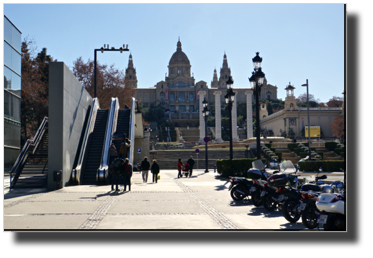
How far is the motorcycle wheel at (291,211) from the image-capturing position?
356 inches

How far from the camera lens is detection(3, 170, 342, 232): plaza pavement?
8.53 metres

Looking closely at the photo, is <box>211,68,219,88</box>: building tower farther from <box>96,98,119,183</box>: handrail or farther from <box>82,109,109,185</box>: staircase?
<box>82,109,109,185</box>: staircase

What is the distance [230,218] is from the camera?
9625 millimetres

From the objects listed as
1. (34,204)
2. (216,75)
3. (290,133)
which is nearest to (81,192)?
(34,204)

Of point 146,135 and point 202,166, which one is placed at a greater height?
point 146,135

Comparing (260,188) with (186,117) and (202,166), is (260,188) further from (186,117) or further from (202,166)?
(186,117)

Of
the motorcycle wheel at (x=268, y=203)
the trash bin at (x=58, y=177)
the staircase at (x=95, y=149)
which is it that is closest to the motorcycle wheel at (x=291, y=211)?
the motorcycle wheel at (x=268, y=203)

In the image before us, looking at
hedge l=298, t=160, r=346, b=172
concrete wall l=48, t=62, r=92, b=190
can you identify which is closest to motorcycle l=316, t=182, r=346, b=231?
concrete wall l=48, t=62, r=92, b=190

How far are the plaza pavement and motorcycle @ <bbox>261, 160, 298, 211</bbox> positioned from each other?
0.30m

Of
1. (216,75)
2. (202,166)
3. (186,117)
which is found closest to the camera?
(202,166)

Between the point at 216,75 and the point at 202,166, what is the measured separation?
148530 mm

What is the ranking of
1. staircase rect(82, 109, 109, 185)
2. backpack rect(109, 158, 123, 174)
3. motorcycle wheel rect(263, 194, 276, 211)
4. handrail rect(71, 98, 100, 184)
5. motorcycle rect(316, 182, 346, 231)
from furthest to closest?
staircase rect(82, 109, 109, 185), handrail rect(71, 98, 100, 184), backpack rect(109, 158, 123, 174), motorcycle wheel rect(263, 194, 276, 211), motorcycle rect(316, 182, 346, 231)

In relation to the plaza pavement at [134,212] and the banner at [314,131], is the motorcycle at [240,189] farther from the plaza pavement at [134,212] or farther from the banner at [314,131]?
the banner at [314,131]
